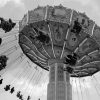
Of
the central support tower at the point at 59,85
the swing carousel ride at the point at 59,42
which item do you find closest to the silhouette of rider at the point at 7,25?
the swing carousel ride at the point at 59,42


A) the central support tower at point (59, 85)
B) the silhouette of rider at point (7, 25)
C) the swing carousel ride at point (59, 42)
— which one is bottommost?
the silhouette of rider at point (7, 25)

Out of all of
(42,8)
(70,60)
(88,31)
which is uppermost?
A: (42,8)

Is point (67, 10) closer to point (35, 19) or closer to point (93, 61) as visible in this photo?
point (35, 19)

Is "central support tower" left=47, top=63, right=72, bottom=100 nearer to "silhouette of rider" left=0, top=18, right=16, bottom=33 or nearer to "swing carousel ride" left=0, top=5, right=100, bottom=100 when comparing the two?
"swing carousel ride" left=0, top=5, right=100, bottom=100

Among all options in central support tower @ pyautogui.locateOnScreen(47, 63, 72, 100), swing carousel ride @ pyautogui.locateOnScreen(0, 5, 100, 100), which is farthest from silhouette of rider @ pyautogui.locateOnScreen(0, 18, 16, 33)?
central support tower @ pyautogui.locateOnScreen(47, 63, 72, 100)

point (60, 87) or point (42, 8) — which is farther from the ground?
point (42, 8)

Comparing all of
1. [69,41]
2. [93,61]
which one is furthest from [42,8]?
[93,61]

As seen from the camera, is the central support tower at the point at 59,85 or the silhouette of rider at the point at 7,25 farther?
the central support tower at the point at 59,85

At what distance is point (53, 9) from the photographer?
1256 inches

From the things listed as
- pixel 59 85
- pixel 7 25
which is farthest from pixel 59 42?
pixel 7 25

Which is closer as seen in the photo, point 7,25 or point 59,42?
point 7,25

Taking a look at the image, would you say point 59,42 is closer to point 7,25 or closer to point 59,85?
point 59,85

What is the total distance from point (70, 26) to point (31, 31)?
5.82 metres

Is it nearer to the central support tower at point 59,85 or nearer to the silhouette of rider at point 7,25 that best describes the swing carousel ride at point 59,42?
the central support tower at point 59,85
